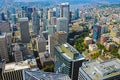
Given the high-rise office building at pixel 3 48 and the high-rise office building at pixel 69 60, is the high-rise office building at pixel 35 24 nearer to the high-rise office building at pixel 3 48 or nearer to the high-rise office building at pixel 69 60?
the high-rise office building at pixel 3 48

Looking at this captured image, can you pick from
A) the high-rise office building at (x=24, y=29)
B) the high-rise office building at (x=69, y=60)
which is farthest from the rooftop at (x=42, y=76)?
the high-rise office building at (x=24, y=29)

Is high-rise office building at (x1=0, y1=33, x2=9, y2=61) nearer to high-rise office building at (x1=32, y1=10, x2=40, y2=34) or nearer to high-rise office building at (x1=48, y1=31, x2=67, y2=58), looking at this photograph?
high-rise office building at (x1=48, y1=31, x2=67, y2=58)

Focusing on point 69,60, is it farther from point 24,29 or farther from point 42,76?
point 24,29

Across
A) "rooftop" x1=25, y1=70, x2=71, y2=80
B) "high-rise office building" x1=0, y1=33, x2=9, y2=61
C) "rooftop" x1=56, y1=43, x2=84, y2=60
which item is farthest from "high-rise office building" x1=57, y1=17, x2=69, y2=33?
"rooftop" x1=25, y1=70, x2=71, y2=80

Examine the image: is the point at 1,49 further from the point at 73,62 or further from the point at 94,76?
the point at 94,76

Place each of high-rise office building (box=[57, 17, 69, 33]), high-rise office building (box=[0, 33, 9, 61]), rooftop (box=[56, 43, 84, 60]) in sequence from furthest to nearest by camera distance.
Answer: high-rise office building (box=[57, 17, 69, 33]), high-rise office building (box=[0, 33, 9, 61]), rooftop (box=[56, 43, 84, 60])

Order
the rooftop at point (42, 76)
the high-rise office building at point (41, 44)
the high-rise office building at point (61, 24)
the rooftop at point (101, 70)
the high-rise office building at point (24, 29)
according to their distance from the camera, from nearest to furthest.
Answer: the rooftop at point (101, 70), the rooftop at point (42, 76), the high-rise office building at point (41, 44), the high-rise office building at point (24, 29), the high-rise office building at point (61, 24)

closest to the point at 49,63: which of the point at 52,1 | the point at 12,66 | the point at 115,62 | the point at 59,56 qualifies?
the point at 59,56

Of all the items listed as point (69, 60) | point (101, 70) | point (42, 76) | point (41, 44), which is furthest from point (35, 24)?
point (101, 70)
